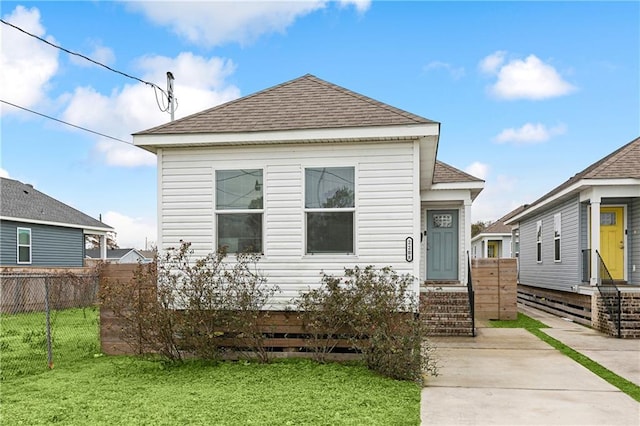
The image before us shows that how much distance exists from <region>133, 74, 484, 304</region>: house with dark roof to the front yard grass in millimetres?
1467

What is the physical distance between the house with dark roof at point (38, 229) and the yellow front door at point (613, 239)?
18.5 meters

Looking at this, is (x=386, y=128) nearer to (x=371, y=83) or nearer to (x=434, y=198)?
(x=434, y=198)

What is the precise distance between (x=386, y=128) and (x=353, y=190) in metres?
1.01

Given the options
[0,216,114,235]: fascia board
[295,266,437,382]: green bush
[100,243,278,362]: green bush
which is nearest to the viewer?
[295,266,437,382]: green bush

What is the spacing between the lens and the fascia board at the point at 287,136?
23.5 ft

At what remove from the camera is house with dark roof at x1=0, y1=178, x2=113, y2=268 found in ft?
59.2

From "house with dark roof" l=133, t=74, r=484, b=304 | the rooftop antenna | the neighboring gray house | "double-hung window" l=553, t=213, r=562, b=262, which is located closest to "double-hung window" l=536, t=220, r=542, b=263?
"double-hung window" l=553, t=213, r=562, b=262

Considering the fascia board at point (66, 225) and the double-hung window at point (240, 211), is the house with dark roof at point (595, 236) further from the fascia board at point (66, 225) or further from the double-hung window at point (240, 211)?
the fascia board at point (66, 225)

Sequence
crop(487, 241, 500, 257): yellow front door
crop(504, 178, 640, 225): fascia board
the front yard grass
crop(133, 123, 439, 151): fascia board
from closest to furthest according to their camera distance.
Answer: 1. the front yard grass
2. crop(133, 123, 439, 151): fascia board
3. crop(504, 178, 640, 225): fascia board
4. crop(487, 241, 500, 257): yellow front door

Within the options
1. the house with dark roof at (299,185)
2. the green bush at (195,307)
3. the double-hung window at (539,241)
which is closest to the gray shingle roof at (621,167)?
the double-hung window at (539,241)

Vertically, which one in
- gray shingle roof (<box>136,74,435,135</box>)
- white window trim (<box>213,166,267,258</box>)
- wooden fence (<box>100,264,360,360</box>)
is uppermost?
gray shingle roof (<box>136,74,435,135</box>)

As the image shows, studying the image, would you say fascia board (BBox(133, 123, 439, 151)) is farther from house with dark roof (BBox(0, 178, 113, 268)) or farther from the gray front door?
house with dark roof (BBox(0, 178, 113, 268))

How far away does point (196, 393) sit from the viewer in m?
5.67

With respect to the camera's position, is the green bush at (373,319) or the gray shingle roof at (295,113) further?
the gray shingle roof at (295,113)
